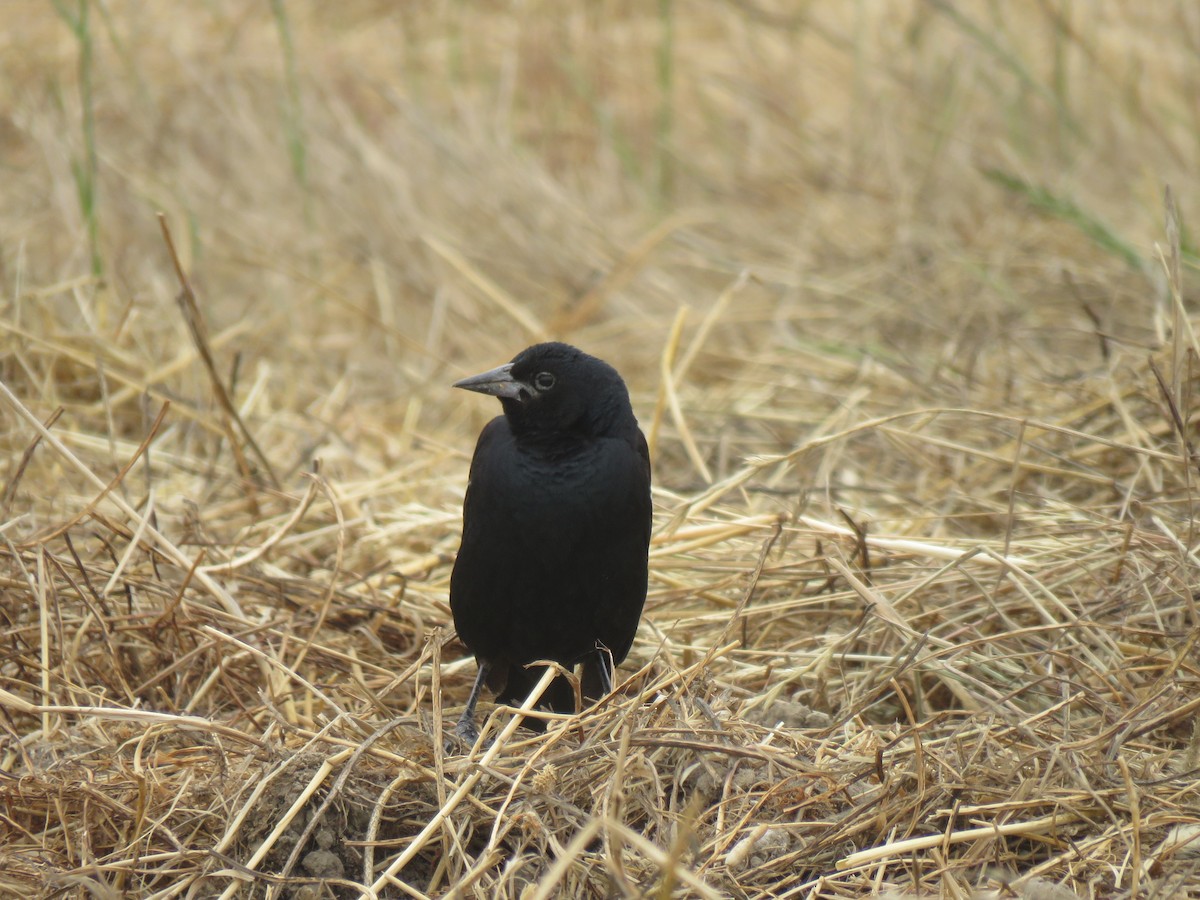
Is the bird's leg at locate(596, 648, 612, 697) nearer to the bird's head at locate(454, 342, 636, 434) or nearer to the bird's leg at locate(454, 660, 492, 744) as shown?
the bird's leg at locate(454, 660, 492, 744)

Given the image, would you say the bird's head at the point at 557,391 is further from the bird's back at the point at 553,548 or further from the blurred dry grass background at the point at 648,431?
the blurred dry grass background at the point at 648,431

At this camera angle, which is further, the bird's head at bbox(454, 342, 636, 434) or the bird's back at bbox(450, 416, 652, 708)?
the bird's head at bbox(454, 342, 636, 434)

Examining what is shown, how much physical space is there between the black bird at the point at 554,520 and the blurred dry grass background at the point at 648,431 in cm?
24

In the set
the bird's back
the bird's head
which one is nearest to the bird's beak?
the bird's head

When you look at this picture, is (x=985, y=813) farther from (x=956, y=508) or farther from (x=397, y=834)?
(x=956, y=508)

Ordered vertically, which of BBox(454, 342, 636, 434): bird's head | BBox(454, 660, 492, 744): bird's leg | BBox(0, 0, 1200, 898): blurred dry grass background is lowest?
BBox(454, 660, 492, 744): bird's leg

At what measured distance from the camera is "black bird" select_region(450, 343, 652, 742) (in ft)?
9.73

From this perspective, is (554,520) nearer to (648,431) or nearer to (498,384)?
(498,384)

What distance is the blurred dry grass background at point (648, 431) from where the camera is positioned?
2.37 meters

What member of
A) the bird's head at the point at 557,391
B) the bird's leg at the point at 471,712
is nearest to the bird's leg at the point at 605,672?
the bird's leg at the point at 471,712

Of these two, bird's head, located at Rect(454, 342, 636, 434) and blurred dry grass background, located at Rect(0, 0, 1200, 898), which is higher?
bird's head, located at Rect(454, 342, 636, 434)

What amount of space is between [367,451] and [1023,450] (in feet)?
7.06

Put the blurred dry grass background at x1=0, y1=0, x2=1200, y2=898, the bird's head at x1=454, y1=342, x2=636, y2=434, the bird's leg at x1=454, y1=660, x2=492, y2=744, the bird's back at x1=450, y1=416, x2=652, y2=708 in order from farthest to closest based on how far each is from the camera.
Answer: the bird's leg at x1=454, y1=660, x2=492, y2=744
the bird's head at x1=454, y1=342, x2=636, y2=434
the bird's back at x1=450, y1=416, x2=652, y2=708
the blurred dry grass background at x1=0, y1=0, x2=1200, y2=898

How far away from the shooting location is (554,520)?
9.68ft
